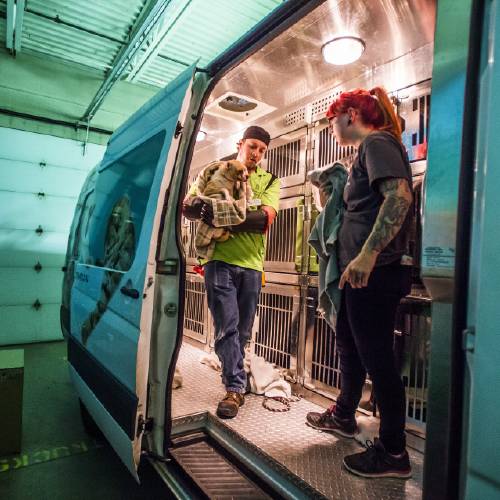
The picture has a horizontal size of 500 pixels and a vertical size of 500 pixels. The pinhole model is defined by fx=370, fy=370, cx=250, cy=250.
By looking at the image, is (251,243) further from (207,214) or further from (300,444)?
(300,444)

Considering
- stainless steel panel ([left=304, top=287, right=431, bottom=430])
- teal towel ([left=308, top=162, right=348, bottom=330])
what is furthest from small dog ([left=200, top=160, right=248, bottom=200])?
stainless steel panel ([left=304, top=287, right=431, bottom=430])

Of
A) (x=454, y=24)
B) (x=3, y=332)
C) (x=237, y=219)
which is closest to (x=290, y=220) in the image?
(x=237, y=219)

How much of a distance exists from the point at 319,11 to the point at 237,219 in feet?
4.46

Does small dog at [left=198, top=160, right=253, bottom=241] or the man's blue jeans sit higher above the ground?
small dog at [left=198, top=160, right=253, bottom=241]

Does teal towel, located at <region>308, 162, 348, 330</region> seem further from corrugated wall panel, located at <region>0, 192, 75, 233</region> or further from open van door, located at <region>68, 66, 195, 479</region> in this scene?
corrugated wall panel, located at <region>0, 192, 75, 233</region>

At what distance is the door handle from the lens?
1.78 m

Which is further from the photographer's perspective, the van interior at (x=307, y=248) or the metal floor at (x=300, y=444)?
the van interior at (x=307, y=248)

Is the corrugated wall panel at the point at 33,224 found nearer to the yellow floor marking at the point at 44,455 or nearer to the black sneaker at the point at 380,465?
the yellow floor marking at the point at 44,455

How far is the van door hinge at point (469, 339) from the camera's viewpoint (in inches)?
29.4

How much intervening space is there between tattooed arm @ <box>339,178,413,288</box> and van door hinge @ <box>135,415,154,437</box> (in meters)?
1.19

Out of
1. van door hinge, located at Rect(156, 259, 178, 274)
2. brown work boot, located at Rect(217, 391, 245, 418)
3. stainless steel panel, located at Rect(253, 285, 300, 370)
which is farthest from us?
stainless steel panel, located at Rect(253, 285, 300, 370)

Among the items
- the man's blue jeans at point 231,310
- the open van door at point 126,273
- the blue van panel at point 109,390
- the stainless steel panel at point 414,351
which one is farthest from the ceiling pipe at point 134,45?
the stainless steel panel at point 414,351

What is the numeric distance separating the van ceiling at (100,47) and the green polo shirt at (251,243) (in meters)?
2.27

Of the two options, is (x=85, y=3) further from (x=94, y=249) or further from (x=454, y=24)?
(x=454, y=24)
